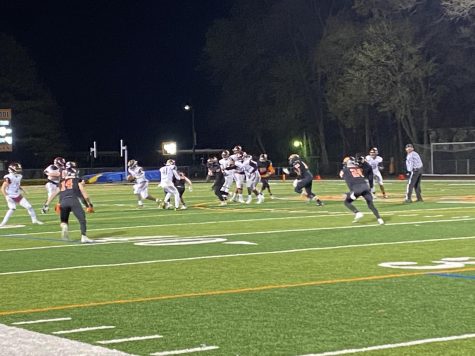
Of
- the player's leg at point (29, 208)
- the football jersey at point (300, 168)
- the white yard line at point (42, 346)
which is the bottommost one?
the white yard line at point (42, 346)

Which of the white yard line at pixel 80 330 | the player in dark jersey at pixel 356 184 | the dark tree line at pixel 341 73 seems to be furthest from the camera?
the dark tree line at pixel 341 73

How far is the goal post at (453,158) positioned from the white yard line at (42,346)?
156 ft

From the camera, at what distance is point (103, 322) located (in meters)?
8.91

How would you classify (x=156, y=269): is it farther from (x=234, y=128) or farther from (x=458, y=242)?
(x=234, y=128)

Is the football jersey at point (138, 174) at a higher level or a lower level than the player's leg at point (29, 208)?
higher


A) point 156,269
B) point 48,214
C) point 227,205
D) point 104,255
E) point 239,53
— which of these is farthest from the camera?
point 239,53

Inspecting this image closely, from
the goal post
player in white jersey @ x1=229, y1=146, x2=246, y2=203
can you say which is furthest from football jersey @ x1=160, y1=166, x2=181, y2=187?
the goal post

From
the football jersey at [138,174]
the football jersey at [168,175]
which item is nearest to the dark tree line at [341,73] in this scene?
the football jersey at [138,174]

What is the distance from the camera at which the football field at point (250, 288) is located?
7922 millimetres

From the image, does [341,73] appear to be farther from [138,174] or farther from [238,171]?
[138,174]

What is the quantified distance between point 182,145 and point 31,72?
69.8 feet

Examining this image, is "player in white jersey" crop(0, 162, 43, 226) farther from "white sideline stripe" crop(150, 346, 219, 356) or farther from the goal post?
the goal post

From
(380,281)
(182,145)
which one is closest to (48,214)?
(380,281)

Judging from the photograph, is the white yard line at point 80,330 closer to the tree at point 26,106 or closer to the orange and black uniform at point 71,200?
the orange and black uniform at point 71,200
